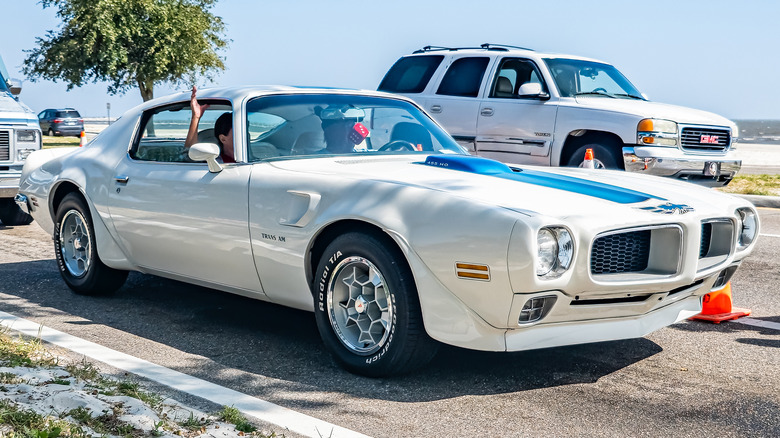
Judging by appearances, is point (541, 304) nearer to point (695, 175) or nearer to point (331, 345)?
point (331, 345)

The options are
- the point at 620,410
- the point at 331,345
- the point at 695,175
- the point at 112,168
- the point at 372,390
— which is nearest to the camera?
the point at 620,410

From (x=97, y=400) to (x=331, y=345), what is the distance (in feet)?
4.37

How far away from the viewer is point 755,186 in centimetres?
1498

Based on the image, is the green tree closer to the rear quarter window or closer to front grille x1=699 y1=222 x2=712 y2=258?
the rear quarter window

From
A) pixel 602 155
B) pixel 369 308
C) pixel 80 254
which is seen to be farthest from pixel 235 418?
pixel 602 155

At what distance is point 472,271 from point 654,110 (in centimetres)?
716

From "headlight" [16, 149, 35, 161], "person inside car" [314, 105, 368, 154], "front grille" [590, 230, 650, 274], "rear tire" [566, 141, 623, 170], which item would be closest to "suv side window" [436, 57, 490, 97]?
"rear tire" [566, 141, 623, 170]

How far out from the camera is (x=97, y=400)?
3.75 metres

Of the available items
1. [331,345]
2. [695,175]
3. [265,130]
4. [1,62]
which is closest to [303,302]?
[331,345]

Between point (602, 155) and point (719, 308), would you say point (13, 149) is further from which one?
point (719, 308)

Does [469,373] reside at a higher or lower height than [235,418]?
lower

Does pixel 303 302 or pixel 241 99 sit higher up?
pixel 241 99

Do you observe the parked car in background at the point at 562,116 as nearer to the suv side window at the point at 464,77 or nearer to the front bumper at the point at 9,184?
the suv side window at the point at 464,77

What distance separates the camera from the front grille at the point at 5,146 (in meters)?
10.8
